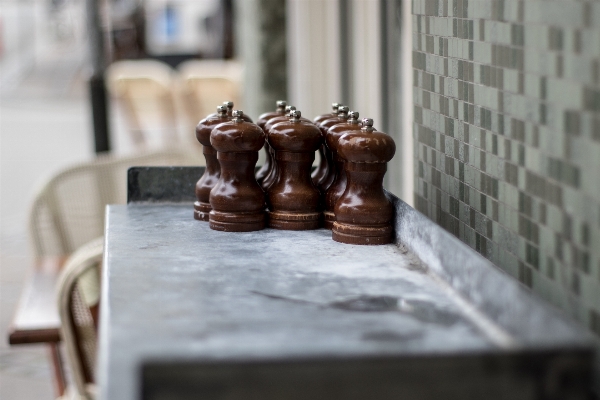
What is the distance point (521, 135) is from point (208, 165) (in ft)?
2.19

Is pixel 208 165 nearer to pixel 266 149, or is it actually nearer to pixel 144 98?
pixel 266 149

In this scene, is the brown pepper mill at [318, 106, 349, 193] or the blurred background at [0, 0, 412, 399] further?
the blurred background at [0, 0, 412, 399]

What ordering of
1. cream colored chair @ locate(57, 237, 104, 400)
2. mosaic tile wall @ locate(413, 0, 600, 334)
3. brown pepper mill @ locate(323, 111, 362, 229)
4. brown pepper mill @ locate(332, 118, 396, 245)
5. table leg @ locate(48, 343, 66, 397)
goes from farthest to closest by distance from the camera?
table leg @ locate(48, 343, 66, 397) → cream colored chair @ locate(57, 237, 104, 400) → brown pepper mill @ locate(323, 111, 362, 229) → brown pepper mill @ locate(332, 118, 396, 245) → mosaic tile wall @ locate(413, 0, 600, 334)

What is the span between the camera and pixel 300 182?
1.53 m

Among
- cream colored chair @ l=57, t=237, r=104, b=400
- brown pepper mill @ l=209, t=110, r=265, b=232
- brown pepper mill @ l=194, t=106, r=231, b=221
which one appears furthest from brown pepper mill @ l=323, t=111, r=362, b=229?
cream colored chair @ l=57, t=237, r=104, b=400

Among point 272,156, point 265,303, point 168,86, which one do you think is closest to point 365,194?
point 272,156

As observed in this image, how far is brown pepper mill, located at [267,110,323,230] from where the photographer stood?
4.90 feet

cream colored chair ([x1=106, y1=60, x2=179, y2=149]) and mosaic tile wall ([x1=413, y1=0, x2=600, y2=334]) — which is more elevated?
mosaic tile wall ([x1=413, y1=0, x2=600, y2=334])

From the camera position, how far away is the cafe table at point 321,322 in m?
0.78

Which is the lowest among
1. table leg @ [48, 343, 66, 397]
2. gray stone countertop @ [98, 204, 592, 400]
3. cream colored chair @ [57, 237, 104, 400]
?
table leg @ [48, 343, 66, 397]

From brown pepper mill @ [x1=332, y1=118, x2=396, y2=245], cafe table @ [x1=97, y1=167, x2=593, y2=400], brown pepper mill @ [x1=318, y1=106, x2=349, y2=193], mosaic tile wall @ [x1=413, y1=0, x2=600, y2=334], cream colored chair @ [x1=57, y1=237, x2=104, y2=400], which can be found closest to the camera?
cafe table @ [x1=97, y1=167, x2=593, y2=400]

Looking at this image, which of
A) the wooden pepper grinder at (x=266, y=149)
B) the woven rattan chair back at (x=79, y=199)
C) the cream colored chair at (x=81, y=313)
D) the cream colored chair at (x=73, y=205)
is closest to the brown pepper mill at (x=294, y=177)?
the wooden pepper grinder at (x=266, y=149)

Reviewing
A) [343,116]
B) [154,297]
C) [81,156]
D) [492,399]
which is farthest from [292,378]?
[81,156]

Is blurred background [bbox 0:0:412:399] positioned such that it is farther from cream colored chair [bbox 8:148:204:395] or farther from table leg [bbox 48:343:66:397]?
table leg [bbox 48:343:66:397]
